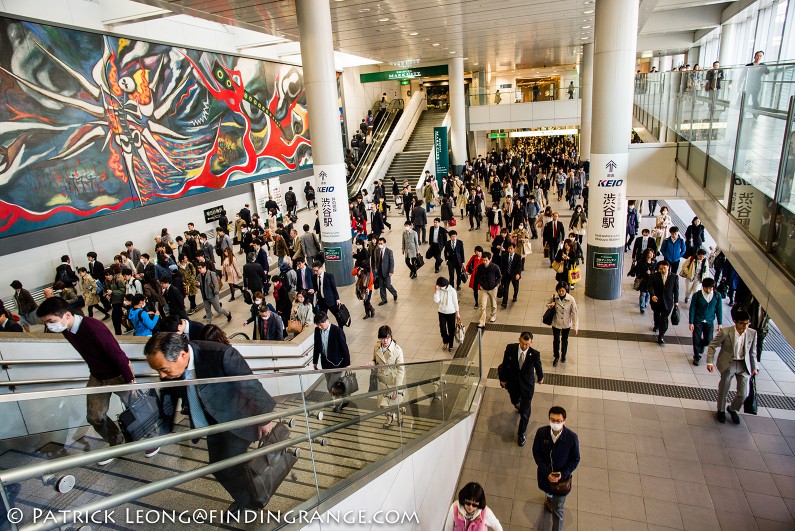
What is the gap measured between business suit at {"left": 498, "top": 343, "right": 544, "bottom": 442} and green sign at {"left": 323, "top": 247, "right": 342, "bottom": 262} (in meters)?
6.91

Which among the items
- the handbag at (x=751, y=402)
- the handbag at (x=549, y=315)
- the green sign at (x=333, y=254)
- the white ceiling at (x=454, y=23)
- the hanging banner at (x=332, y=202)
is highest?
the white ceiling at (x=454, y=23)

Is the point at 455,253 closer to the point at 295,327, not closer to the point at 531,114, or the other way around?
the point at 295,327

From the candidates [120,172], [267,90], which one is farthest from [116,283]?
[267,90]

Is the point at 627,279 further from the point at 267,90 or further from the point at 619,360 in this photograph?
the point at 267,90

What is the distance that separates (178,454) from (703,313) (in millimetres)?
7385

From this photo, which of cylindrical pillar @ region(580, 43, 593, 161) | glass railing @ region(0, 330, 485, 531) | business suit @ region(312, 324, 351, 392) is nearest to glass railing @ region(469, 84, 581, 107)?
cylindrical pillar @ region(580, 43, 593, 161)

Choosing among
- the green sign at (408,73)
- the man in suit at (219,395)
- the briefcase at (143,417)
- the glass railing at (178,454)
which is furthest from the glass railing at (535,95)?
the briefcase at (143,417)

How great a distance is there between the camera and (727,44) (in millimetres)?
20031

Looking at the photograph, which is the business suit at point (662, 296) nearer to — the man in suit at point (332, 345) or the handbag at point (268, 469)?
the man in suit at point (332, 345)

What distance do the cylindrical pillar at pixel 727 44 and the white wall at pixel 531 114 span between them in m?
7.28

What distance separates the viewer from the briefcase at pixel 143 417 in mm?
2102

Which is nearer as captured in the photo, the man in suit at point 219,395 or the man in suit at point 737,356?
the man in suit at point 219,395

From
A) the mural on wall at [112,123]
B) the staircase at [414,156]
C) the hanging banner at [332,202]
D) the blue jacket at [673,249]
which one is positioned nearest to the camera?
the blue jacket at [673,249]

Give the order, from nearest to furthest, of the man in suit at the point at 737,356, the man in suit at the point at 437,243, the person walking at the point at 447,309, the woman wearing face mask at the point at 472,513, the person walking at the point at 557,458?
the woman wearing face mask at the point at 472,513 < the person walking at the point at 557,458 < the man in suit at the point at 737,356 < the person walking at the point at 447,309 < the man in suit at the point at 437,243
